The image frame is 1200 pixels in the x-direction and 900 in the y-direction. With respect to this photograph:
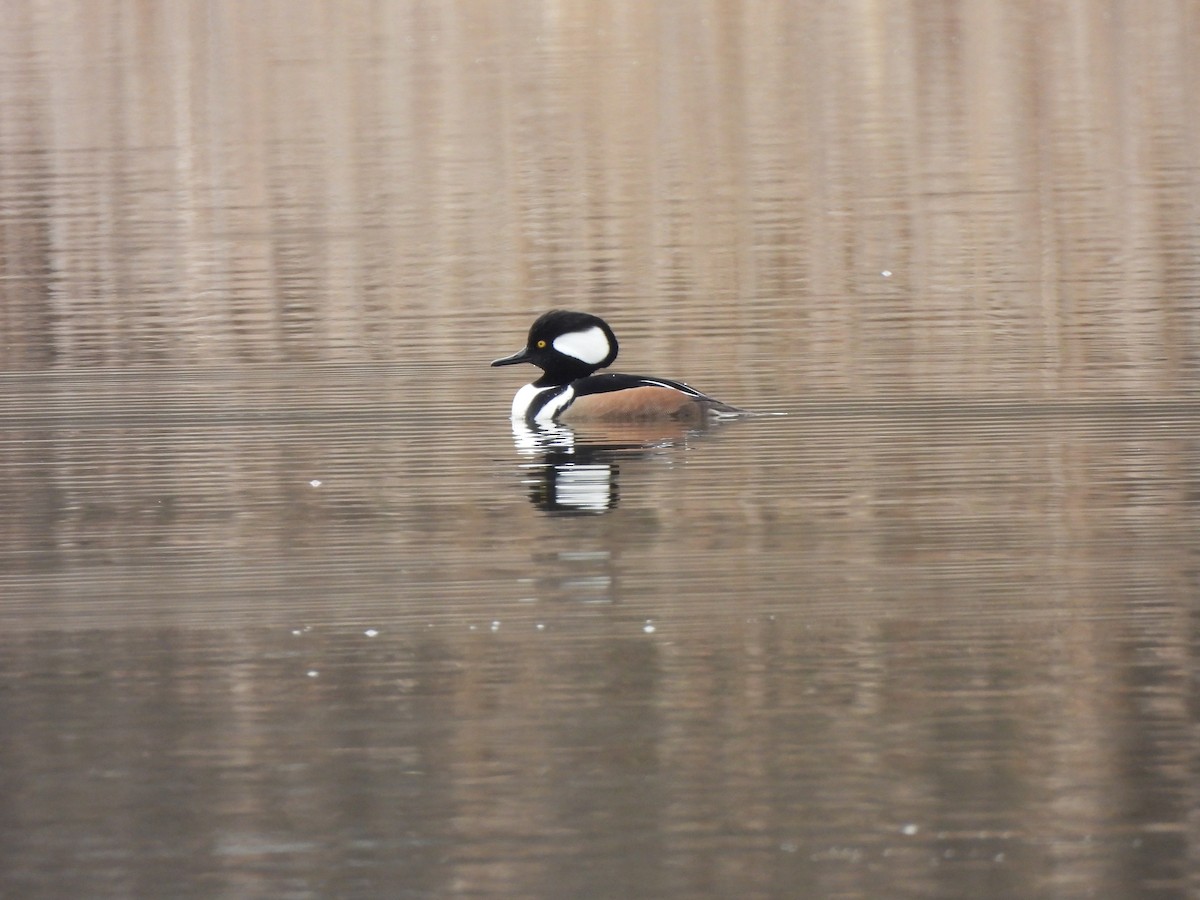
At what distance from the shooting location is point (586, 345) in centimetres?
1318

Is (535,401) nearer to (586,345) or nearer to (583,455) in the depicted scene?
(586,345)

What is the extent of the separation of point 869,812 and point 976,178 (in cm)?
1784

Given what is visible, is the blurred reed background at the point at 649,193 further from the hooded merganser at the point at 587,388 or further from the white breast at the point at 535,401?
the white breast at the point at 535,401

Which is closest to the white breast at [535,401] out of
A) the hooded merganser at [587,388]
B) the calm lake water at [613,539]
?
the hooded merganser at [587,388]

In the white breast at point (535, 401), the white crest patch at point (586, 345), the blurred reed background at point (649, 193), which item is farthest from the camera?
the blurred reed background at point (649, 193)

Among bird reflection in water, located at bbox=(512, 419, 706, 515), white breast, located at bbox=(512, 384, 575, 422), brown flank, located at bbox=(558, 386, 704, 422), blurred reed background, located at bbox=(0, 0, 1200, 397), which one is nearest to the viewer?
bird reflection in water, located at bbox=(512, 419, 706, 515)

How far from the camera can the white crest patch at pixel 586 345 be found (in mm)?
13141

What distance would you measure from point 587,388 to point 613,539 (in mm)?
3506

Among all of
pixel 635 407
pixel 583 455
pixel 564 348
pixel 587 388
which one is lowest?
pixel 583 455

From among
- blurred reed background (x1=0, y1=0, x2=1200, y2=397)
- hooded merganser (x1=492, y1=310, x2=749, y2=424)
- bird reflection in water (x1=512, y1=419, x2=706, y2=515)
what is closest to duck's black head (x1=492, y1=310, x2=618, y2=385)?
hooded merganser (x1=492, y1=310, x2=749, y2=424)

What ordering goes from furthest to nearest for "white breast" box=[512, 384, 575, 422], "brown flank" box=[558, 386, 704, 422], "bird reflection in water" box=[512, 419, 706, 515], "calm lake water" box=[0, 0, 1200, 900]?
1. "white breast" box=[512, 384, 575, 422]
2. "brown flank" box=[558, 386, 704, 422]
3. "bird reflection in water" box=[512, 419, 706, 515]
4. "calm lake water" box=[0, 0, 1200, 900]

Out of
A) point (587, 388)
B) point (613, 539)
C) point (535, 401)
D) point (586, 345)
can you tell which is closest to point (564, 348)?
point (586, 345)

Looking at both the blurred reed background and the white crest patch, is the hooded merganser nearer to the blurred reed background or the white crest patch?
the white crest patch

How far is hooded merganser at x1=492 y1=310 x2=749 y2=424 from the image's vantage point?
12328 mm
